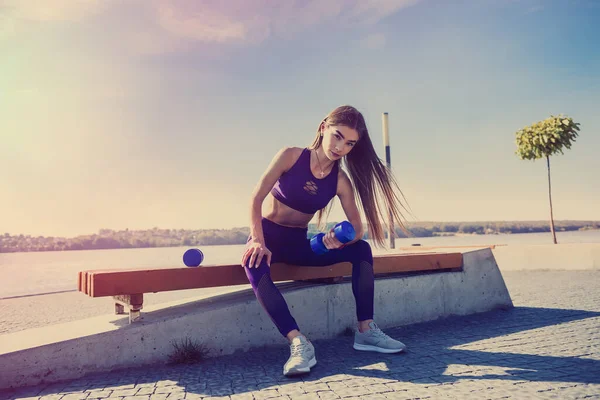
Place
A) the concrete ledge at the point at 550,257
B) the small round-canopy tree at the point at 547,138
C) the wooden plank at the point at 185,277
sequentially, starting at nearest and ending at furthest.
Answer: the wooden plank at the point at 185,277, the concrete ledge at the point at 550,257, the small round-canopy tree at the point at 547,138

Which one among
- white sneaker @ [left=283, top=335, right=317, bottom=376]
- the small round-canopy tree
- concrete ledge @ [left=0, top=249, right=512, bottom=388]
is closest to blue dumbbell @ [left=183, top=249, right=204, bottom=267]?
concrete ledge @ [left=0, top=249, right=512, bottom=388]

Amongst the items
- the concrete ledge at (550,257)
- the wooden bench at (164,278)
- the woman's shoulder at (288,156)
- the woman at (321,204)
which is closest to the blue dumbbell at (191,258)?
the wooden bench at (164,278)

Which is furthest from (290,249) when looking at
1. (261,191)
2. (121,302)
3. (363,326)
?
(121,302)

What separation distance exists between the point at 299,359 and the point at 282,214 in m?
0.98

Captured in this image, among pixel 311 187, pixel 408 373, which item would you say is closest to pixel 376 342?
pixel 408 373

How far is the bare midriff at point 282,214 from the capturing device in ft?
10.1

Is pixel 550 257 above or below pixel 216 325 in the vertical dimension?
below

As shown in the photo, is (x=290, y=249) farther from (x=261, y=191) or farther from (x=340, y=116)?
(x=340, y=116)

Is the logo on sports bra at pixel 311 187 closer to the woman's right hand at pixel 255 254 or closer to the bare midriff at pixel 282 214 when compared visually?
the bare midriff at pixel 282 214

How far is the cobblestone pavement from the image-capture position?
2162mm

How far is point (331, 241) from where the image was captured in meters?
2.87

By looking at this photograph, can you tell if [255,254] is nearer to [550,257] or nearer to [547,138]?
[550,257]

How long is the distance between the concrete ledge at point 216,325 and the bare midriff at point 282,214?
0.58 metres

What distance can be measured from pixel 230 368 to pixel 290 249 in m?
0.86
